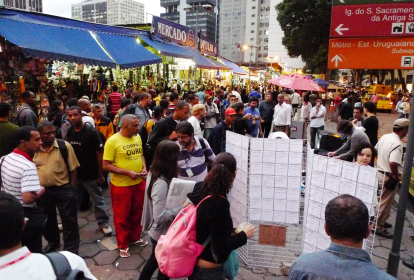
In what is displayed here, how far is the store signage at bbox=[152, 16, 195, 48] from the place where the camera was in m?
10.9

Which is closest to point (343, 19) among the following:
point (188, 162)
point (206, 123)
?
point (188, 162)

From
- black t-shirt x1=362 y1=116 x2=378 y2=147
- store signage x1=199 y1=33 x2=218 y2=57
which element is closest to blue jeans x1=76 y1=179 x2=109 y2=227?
black t-shirt x1=362 y1=116 x2=378 y2=147

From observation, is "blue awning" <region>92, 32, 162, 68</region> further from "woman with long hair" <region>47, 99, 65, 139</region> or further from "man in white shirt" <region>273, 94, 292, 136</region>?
"man in white shirt" <region>273, 94, 292, 136</region>

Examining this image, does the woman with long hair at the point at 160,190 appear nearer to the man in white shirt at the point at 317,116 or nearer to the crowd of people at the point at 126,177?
the crowd of people at the point at 126,177

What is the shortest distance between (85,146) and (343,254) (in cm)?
358

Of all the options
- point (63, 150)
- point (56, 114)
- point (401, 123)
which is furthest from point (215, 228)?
point (56, 114)

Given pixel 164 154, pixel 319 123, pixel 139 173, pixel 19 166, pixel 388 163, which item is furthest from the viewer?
pixel 319 123

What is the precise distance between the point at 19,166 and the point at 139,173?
1427 mm

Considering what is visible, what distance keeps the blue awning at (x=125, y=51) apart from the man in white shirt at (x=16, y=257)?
25.2ft

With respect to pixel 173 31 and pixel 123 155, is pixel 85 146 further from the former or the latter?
pixel 173 31

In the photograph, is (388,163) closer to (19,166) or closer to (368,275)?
(368,275)

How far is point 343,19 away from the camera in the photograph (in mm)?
3908

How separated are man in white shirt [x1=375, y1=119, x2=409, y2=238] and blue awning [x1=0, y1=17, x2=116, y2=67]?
6.75m

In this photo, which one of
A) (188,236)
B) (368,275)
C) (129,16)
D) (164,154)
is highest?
(129,16)
